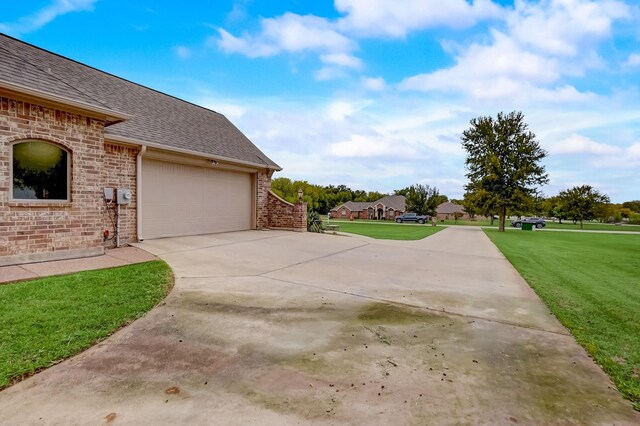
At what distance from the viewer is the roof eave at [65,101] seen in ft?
19.3

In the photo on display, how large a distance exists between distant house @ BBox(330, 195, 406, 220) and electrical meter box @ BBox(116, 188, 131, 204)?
66541 mm

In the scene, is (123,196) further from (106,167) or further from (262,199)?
(262,199)

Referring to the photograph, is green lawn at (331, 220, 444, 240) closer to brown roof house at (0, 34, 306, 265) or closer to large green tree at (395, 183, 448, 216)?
brown roof house at (0, 34, 306, 265)

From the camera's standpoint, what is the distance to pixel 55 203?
6.84 meters

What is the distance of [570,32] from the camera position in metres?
10.4

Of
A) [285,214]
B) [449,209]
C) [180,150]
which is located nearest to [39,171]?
[180,150]

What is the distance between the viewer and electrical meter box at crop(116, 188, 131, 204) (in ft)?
28.7

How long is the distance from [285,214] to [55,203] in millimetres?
9145

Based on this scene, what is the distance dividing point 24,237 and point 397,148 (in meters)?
40.2

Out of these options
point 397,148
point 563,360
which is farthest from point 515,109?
point 563,360

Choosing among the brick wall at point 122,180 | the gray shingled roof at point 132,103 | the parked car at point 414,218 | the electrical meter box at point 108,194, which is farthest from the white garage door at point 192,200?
the parked car at point 414,218

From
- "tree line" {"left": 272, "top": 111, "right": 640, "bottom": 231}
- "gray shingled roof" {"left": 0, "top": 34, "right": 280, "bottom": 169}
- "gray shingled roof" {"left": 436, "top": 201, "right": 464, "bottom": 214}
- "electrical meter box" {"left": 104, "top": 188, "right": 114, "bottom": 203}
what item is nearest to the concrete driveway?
"electrical meter box" {"left": 104, "top": 188, "right": 114, "bottom": 203}

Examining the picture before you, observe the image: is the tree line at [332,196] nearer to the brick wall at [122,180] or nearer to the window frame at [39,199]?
the brick wall at [122,180]

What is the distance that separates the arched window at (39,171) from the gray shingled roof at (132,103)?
1209 mm
